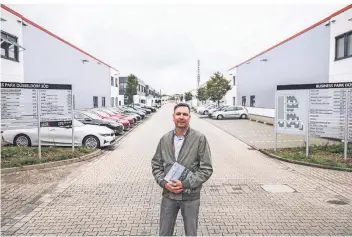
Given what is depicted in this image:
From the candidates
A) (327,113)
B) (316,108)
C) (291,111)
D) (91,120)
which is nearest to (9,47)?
(91,120)

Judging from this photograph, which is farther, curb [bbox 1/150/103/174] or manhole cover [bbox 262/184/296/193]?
curb [bbox 1/150/103/174]

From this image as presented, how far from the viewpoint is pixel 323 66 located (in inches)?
715

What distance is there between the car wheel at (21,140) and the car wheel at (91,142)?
2.17 meters

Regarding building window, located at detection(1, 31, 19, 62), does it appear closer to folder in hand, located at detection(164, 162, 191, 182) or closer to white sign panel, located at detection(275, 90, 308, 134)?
white sign panel, located at detection(275, 90, 308, 134)

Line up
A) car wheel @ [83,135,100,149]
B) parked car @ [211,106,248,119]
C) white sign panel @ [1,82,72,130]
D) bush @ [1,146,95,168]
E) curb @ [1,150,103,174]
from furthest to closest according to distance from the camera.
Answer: parked car @ [211,106,248,119] < car wheel @ [83,135,100,149] < white sign panel @ [1,82,72,130] < bush @ [1,146,95,168] < curb @ [1,150,103,174]

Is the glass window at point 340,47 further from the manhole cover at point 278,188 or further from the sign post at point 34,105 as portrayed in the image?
the sign post at point 34,105

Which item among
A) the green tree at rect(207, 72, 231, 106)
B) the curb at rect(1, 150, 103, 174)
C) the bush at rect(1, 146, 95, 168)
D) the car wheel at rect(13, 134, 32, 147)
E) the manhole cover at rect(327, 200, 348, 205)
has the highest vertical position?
the green tree at rect(207, 72, 231, 106)

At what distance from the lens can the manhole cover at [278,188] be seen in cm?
683

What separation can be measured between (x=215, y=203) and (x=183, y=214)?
2754 millimetres

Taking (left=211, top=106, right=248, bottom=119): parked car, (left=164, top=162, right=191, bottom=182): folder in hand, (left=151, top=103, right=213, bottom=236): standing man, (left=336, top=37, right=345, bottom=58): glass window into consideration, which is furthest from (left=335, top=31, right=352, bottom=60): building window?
(left=211, top=106, right=248, bottom=119): parked car

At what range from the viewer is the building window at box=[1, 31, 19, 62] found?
588 inches

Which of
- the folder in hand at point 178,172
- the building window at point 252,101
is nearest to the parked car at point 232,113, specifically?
the building window at point 252,101

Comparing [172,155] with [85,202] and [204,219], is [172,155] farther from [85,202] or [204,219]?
[85,202]

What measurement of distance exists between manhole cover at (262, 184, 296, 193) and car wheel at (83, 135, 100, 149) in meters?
7.51
